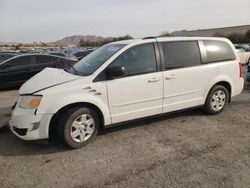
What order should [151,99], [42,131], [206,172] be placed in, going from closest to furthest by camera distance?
[206,172]
[42,131]
[151,99]

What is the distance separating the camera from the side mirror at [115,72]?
4.25m

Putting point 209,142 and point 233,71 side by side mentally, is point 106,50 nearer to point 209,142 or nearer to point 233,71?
point 209,142

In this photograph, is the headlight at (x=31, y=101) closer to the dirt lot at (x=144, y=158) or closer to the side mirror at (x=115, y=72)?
the dirt lot at (x=144, y=158)

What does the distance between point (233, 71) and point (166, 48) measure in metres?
1.87

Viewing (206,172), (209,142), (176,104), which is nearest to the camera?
(206,172)

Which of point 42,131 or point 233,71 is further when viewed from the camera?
point 233,71

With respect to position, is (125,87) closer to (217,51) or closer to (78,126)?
(78,126)

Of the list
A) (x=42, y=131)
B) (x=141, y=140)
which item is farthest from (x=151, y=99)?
(x=42, y=131)

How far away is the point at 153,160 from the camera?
146 inches

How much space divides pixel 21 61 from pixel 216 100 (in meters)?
7.67

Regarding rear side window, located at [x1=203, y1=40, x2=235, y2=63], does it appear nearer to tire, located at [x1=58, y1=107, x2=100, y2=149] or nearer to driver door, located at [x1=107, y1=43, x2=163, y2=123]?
driver door, located at [x1=107, y1=43, x2=163, y2=123]

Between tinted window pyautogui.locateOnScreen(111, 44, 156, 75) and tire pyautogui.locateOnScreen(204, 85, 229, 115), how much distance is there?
5.35 ft

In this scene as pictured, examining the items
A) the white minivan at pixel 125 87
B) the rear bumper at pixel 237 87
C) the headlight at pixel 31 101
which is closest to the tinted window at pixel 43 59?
the white minivan at pixel 125 87

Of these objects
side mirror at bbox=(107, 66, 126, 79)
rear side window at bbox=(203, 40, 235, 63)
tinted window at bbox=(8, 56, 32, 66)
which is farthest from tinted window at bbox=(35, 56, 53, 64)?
rear side window at bbox=(203, 40, 235, 63)
